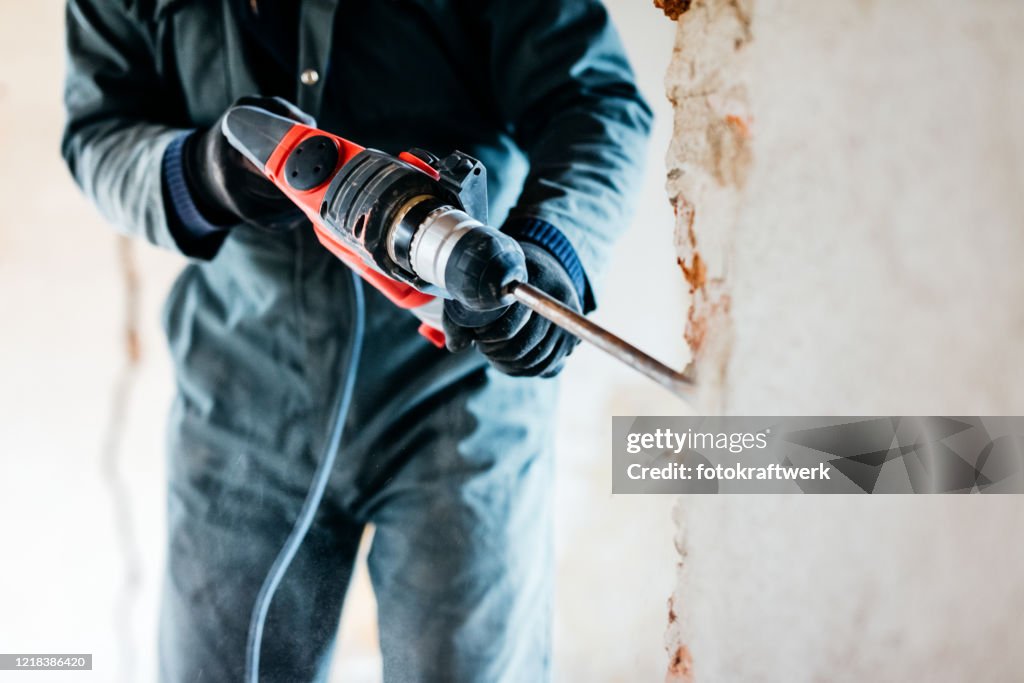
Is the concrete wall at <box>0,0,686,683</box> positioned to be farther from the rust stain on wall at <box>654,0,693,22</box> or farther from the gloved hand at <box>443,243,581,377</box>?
the rust stain on wall at <box>654,0,693,22</box>

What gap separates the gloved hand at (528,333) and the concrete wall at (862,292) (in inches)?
5.0

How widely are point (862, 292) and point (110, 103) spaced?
0.82 meters

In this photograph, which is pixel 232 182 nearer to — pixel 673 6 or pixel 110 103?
pixel 110 103

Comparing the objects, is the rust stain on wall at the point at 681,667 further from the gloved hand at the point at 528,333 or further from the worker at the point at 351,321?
the gloved hand at the point at 528,333

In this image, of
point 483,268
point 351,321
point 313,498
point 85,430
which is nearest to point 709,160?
point 483,268

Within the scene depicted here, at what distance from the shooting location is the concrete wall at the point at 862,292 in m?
0.59

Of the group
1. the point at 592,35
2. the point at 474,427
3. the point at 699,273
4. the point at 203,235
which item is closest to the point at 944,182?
the point at 699,273

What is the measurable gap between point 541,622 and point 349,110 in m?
0.58

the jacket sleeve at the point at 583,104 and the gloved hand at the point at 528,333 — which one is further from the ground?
the jacket sleeve at the point at 583,104

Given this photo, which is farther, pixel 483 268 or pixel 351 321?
pixel 351 321

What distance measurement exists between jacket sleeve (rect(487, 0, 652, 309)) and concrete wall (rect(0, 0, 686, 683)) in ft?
0.22

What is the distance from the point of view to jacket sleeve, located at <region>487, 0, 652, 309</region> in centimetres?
73

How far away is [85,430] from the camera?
0.95 metres

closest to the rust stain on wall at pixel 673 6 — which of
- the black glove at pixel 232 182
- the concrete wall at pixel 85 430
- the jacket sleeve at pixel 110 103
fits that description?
the concrete wall at pixel 85 430
